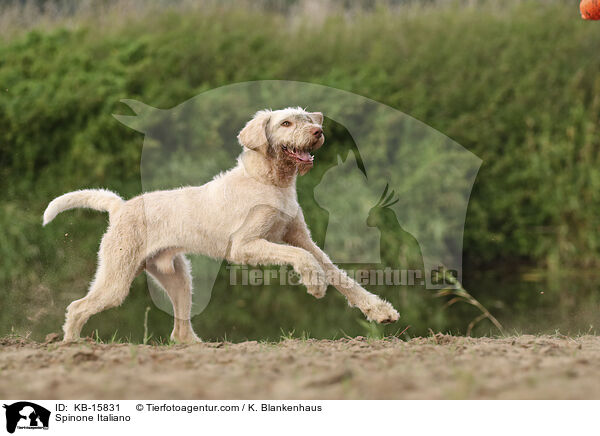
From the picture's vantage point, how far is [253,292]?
10375 millimetres

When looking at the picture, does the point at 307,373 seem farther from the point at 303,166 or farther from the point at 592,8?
the point at 592,8

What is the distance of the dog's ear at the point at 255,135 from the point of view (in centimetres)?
545

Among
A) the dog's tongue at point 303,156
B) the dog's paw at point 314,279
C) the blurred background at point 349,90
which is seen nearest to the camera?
the dog's paw at point 314,279

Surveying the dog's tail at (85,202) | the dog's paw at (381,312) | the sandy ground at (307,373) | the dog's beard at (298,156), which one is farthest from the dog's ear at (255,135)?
the sandy ground at (307,373)

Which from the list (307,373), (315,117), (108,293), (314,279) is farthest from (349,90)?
(307,373)

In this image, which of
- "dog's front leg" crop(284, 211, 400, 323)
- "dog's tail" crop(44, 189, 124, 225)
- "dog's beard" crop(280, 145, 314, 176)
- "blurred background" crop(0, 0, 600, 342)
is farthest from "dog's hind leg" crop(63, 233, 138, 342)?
"blurred background" crop(0, 0, 600, 342)

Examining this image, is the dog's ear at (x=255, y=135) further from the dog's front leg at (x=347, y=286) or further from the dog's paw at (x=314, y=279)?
the dog's paw at (x=314, y=279)

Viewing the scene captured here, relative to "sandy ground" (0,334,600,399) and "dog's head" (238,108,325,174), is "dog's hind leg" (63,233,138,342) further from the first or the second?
"dog's head" (238,108,325,174)

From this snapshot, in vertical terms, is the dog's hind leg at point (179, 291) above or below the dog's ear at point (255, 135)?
below

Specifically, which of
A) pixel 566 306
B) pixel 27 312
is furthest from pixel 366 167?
pixel 27 312

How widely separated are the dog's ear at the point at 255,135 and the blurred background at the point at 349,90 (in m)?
4.12
